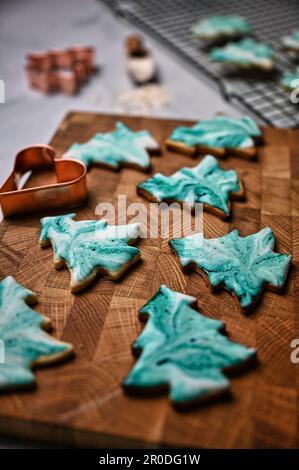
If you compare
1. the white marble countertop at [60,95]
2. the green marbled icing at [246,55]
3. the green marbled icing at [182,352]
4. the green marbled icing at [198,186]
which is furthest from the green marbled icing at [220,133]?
the green marbled icing at [182,352]

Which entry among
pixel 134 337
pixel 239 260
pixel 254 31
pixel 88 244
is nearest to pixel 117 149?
pixel 88 244

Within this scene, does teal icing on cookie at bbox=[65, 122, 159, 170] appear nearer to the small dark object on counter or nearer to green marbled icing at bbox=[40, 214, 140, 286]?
green marbled icing at bbox=[40, 214, 140, 286]

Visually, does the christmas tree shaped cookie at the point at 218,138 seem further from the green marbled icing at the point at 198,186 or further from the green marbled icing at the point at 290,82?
the green marbled icing at the point at 290,82

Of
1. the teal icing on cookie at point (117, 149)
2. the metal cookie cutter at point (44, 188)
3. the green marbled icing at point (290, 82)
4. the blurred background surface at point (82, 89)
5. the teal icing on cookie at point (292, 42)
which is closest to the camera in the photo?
the metal cookie cutter at point (44, 188)

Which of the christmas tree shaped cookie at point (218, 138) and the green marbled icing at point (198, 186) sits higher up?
the christmas tree shaped cookie at point (218, 138)

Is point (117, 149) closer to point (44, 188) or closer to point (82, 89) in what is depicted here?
point (44, 188)

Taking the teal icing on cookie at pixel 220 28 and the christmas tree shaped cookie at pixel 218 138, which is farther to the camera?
the teal icing on cookie at pixel 220 28

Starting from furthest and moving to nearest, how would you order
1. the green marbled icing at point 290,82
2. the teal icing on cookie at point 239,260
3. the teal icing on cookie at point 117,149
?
the green marbled icing at point 290,82, the teal icing on cookie at point 117,149, the teal icing on cookie at point 239,260
